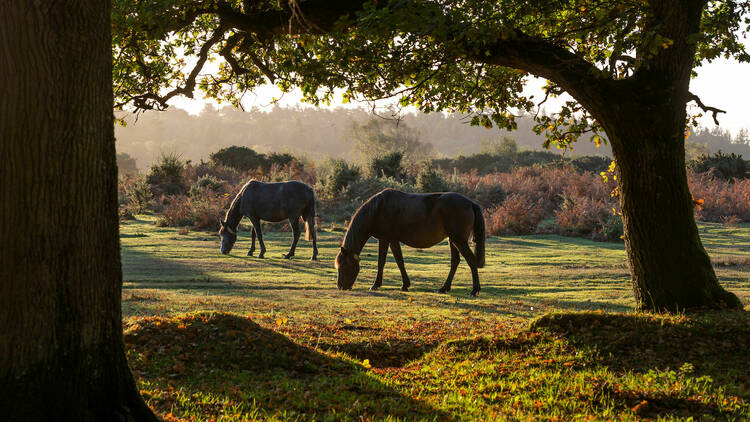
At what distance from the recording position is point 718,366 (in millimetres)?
6332

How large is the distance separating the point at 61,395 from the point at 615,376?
4.88m

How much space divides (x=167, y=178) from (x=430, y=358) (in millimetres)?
33598

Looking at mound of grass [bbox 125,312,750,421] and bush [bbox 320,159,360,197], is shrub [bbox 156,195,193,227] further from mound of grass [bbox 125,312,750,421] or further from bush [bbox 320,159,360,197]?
mound of grass [bbox 125,312,750,421]

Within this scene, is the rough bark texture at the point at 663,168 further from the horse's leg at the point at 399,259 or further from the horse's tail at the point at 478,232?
the horse's leg at the point at 399,259

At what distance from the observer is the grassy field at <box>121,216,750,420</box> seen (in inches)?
208

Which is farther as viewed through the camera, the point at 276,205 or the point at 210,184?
the point at 210,184

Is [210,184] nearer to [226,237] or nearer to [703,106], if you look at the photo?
[226,237]

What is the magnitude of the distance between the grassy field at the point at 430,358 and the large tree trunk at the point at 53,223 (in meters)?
0.94

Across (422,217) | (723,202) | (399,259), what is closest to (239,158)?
(723,202)

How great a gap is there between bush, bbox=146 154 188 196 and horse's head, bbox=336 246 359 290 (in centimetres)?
2608

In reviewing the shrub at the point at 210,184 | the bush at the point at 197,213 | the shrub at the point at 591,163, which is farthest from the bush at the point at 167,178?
the shrub at the point at 591,163

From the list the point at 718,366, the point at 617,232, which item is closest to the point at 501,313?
the point at 718,366

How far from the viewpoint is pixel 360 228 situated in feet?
44.1

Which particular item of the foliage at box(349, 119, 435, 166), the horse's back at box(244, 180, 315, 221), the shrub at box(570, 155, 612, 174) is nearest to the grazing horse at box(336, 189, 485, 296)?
the horse's back at box(244, 180, 315, 221)
